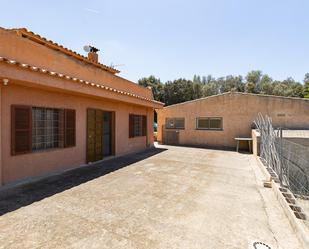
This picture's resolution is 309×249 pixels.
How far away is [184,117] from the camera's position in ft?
51.7

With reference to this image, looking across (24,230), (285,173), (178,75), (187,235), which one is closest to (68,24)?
(24,230)

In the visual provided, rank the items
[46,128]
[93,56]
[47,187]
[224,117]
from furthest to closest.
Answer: [224,117] → [93,56] → [46,128] → [47,187]

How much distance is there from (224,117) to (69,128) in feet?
36.5

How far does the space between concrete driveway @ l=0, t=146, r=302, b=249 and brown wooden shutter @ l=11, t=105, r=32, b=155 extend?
44.7 inches

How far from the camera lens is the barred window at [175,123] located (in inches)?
627

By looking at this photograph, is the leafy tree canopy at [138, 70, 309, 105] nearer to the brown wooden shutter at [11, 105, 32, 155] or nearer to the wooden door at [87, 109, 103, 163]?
the wooden door at [87, 109, 103, 163]

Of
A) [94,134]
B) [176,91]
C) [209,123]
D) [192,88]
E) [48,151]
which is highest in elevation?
[192,88]

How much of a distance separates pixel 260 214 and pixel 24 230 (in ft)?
14.2

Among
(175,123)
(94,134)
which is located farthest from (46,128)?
(175,123)

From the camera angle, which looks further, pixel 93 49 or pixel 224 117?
pixel 224 117

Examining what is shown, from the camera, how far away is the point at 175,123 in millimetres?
16250

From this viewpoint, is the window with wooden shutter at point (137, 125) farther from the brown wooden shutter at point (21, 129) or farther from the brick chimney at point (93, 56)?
the brown wooden shutter at point (21, 129)

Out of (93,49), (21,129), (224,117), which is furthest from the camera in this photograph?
(224,117)

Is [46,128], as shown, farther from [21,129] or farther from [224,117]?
[224,117]
